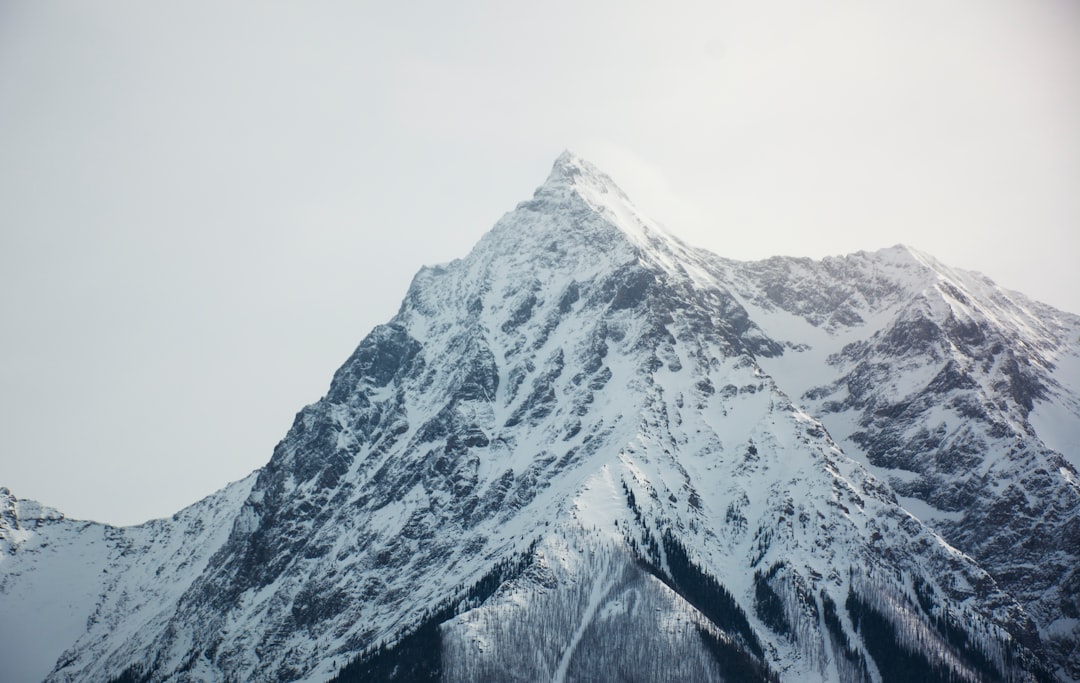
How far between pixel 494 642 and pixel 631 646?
2619 cm

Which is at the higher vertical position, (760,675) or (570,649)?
(570,649)

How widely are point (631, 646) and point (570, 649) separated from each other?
1157cm

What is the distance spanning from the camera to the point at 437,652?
640 ft

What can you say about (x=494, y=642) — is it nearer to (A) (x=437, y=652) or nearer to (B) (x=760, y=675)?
(A) (x=437, y=652)

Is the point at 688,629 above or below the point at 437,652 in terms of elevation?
below

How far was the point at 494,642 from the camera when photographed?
191 meters

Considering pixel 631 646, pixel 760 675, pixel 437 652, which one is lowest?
pixel 760 675

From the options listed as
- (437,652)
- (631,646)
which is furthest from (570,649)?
(437,652)

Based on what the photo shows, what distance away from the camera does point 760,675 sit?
7569 inches

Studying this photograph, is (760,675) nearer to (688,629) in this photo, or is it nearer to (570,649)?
(688,629)

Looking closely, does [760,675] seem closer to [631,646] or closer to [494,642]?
[631,646]

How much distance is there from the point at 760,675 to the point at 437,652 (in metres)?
60.7

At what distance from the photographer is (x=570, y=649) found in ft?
642

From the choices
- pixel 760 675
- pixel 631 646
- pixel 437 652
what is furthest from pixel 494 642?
pixel 760 675
